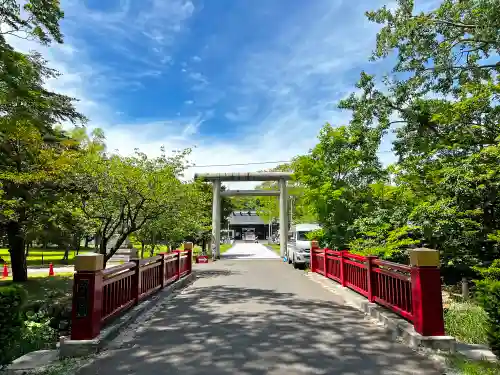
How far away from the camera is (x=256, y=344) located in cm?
493

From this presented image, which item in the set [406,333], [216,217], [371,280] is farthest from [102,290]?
[216,217]

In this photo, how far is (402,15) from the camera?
33.7ft

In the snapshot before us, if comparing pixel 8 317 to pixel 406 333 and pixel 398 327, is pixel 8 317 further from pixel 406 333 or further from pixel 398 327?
pixel 398 327

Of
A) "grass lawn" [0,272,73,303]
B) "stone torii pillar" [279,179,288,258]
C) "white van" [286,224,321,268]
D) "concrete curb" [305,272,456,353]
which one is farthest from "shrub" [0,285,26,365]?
"stone torii pillar" [279,179,288,258]

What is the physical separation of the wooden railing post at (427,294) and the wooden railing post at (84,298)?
4337mm

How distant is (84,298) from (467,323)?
5908 mm

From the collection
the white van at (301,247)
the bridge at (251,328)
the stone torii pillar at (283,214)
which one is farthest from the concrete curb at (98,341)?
the stone torii pillar at (283,214)

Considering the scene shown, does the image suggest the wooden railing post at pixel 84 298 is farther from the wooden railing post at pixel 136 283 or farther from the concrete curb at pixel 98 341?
the wooden railing post at pixel 136 283

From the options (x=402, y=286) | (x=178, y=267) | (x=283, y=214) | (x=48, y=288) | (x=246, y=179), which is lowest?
(x=48, y=288)

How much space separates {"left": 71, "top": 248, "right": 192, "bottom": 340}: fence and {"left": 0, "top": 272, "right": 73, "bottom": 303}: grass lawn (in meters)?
5.04

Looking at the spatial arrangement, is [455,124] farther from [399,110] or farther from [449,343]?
[449,343]

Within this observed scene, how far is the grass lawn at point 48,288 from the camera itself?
11523 mm

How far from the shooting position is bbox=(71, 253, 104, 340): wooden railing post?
475 centimetres

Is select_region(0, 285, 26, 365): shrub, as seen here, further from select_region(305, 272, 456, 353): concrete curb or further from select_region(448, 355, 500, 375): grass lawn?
Result: select_region(305, 272, 456, 353): concrete curb
